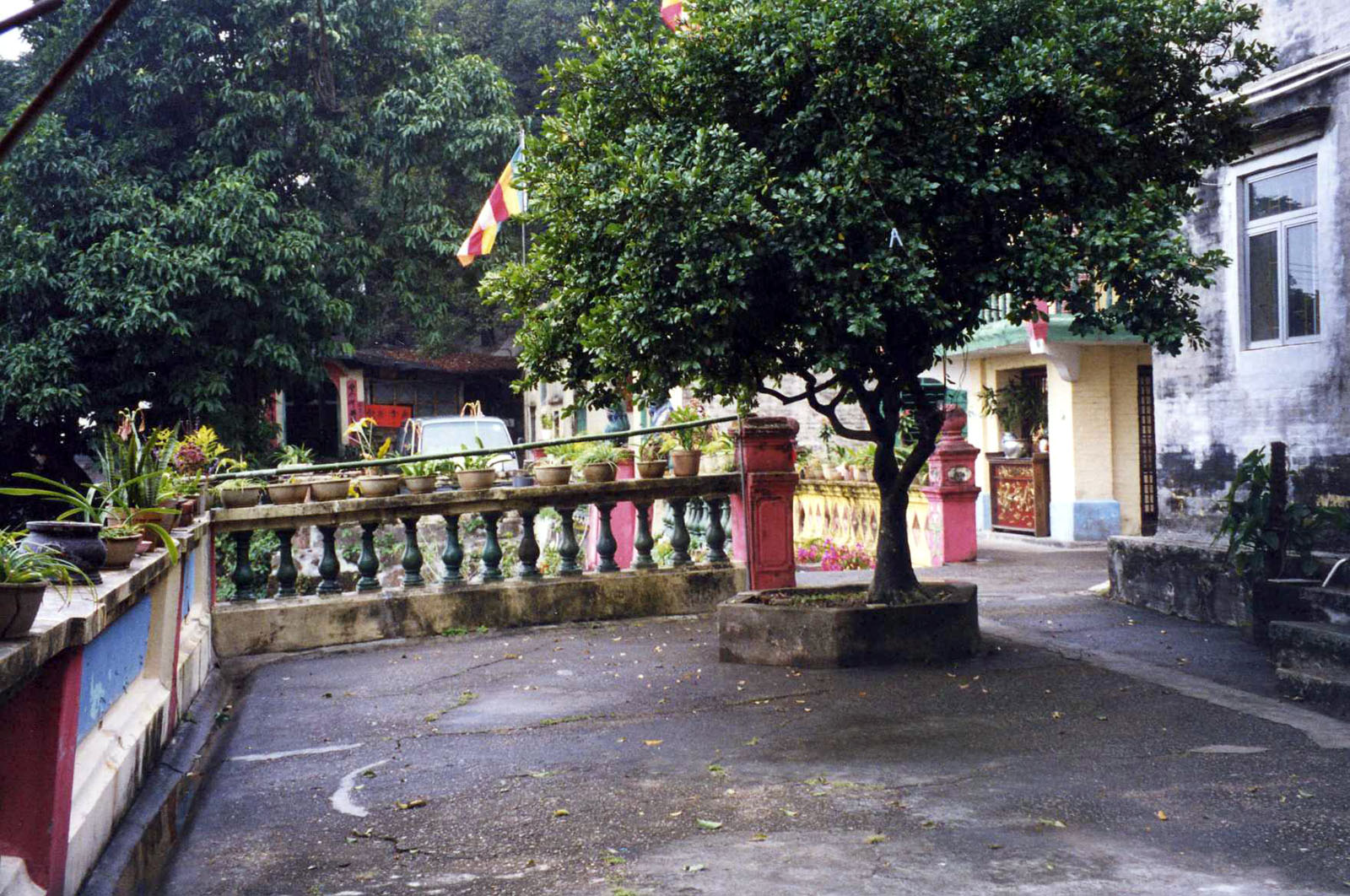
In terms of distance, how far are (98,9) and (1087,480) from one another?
1721cm

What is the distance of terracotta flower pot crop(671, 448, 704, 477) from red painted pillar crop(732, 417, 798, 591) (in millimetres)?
424

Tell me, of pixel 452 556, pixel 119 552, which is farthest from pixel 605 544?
pixel 119 552

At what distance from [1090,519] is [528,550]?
10.2 m

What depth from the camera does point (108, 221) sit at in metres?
18.6

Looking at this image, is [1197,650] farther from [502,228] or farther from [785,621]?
[502,228]

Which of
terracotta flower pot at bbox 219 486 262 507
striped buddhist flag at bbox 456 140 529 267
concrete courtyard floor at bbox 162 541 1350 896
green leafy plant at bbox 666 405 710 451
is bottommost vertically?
concrete courtyard floor at bbox 162 541 1350 896

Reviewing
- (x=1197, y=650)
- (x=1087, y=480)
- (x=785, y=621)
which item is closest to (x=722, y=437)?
(x=785, y=621)

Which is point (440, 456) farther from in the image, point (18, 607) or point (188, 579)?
point (18, 607)

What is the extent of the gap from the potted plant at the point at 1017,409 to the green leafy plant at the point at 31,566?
53.9 ft

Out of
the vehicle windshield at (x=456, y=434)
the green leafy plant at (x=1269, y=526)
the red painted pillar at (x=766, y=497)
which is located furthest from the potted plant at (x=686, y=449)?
the vehicle windshield at (x=456, y=434)

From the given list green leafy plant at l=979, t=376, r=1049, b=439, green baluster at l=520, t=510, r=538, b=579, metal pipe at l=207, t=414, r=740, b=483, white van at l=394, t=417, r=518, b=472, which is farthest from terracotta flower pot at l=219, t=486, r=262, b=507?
green leafy plant at l=979, t=376, r=1049, b=439

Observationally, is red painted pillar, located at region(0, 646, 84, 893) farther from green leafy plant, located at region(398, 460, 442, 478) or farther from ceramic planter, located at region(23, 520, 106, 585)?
green leafy plant, located at region(398, 460, 442, 478)

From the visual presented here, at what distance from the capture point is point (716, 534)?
9891 mm

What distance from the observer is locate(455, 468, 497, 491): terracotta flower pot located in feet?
30.8
